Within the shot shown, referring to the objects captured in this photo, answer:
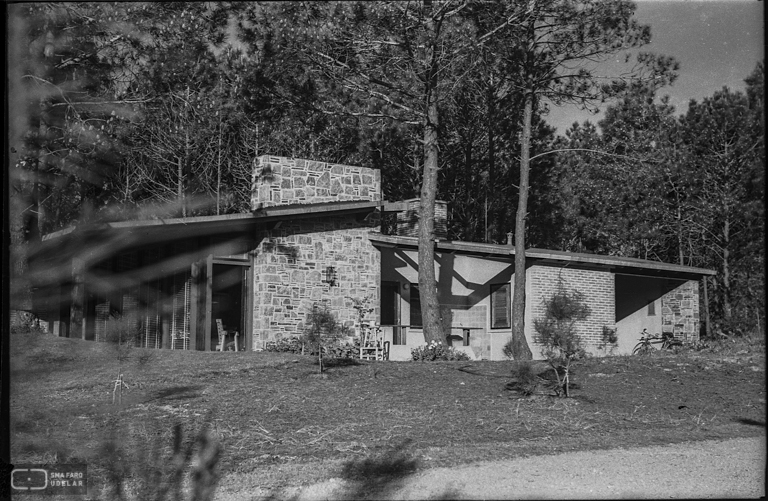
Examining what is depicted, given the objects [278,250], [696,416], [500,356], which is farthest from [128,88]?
[696,416]

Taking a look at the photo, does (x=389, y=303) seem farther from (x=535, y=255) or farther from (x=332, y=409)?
(x=332, y=409)

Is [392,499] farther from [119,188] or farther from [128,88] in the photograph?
[119,188]

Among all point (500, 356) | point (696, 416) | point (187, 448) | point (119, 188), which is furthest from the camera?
point (119, 188)

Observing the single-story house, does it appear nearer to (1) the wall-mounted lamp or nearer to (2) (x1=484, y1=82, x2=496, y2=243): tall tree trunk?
(1) the wall-mounted lamp

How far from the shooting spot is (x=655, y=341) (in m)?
19.0

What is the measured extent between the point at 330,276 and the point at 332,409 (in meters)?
7.09

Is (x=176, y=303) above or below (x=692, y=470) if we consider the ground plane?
above

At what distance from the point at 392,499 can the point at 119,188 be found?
1634 cm

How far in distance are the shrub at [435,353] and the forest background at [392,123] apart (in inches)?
121

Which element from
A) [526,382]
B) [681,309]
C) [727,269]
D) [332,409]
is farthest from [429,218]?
[727,269]

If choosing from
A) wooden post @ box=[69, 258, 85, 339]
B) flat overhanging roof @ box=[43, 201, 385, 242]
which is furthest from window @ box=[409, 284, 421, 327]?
wooden post @ box=[69, 258, 85, 339]

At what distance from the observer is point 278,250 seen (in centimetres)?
1622

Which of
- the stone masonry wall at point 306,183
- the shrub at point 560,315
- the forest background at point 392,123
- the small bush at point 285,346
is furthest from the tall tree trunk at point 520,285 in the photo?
the small bush at point 285,346

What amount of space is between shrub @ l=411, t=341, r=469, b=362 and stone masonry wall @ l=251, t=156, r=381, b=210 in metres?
3.92
